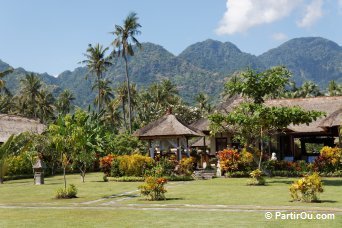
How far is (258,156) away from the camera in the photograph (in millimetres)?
28953

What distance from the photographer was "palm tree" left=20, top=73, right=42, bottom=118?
73188mm

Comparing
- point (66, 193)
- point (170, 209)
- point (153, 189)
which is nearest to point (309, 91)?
point (66, 193)

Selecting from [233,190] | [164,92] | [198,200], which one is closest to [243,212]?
[198,200]

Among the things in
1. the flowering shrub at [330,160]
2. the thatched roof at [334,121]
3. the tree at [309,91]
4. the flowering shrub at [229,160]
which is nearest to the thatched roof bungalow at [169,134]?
the flowering shrub at [229,160]

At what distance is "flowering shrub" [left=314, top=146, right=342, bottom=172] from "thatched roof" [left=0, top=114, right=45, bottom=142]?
82.5ft

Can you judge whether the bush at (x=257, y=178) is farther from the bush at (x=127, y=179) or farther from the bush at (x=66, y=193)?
the bush at (x=66, y=193)

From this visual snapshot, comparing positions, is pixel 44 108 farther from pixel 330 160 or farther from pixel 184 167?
pixel 330 160

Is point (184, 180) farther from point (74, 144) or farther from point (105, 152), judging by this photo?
point (105, 152)

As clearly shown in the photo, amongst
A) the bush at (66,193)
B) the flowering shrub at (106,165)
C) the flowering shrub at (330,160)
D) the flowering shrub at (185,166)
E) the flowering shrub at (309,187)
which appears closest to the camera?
the flowering shrub at (309,187)

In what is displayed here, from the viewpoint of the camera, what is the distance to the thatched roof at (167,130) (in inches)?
1308

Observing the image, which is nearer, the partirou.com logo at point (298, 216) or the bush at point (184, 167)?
the partirou.com logo at point (298, 216)

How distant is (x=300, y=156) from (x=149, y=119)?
32259mm

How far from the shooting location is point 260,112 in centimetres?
2380

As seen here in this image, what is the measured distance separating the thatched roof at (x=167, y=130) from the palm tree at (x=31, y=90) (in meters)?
42.6
